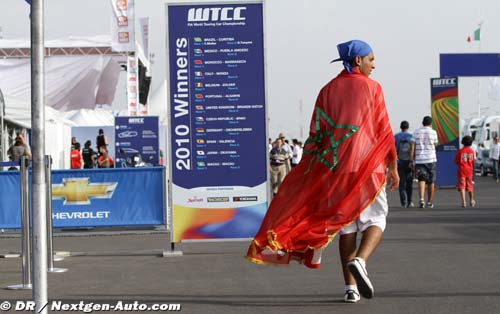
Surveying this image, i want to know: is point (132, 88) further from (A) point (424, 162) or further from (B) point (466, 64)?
(A) point (424, 162)

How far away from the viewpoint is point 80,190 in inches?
661

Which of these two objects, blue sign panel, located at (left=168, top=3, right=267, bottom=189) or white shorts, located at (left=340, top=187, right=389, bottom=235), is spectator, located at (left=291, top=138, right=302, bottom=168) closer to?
blue sign panel, located at (left=168, top=3, right=267, bottom=189)

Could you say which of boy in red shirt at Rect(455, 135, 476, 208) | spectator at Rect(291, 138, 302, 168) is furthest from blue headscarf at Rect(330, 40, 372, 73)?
spectator at Rect(291, 138, 302, 168)

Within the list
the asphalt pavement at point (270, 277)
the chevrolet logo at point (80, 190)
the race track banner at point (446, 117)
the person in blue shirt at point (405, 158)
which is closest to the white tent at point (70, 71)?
the race track banner at point (446, 117)

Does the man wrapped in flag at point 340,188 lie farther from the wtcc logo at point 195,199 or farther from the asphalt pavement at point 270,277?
the wtcc logo at point 195,199

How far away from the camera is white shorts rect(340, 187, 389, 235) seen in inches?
308

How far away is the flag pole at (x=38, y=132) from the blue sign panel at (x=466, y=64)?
2844 centimetres

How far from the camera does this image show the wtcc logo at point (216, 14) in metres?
12.1

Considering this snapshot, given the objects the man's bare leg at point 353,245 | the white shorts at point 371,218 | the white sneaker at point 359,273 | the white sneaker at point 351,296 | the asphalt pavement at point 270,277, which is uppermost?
the white shorts at point 371,218

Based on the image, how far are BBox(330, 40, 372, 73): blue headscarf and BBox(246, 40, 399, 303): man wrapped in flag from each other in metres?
0.12

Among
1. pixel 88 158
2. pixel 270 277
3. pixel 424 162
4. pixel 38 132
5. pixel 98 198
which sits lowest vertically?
pixel 270 277

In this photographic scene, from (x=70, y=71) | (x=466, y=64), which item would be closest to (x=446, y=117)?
(x=466, y=64)

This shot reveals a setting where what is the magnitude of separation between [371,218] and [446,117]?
2323 centimetres

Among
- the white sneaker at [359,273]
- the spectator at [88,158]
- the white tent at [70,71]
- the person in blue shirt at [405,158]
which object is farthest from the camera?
the white tent at [70,71]
